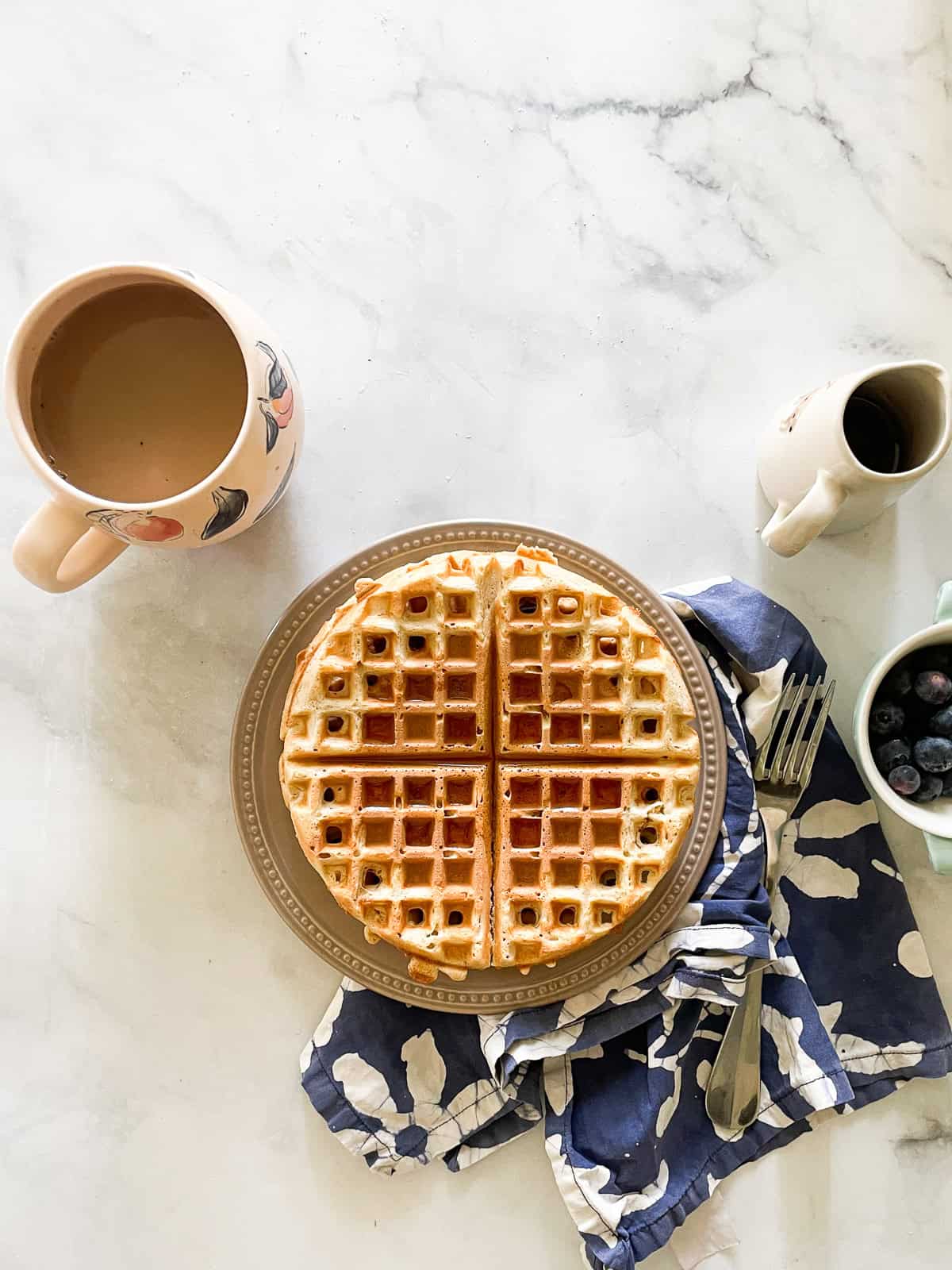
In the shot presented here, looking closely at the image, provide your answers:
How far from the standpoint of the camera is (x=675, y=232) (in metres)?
1.58

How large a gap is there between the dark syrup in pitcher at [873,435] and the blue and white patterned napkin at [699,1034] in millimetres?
255

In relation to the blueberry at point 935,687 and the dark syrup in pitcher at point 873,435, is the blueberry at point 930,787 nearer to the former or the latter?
the blueberry at point 935,687

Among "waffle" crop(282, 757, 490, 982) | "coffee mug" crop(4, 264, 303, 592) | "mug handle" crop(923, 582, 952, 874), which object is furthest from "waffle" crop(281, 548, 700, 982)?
"mug handle" crop(923, 582, 952, 874)

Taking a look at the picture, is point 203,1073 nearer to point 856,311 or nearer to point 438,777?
point 438,777

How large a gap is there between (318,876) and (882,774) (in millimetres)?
840

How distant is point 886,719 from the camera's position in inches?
56.4

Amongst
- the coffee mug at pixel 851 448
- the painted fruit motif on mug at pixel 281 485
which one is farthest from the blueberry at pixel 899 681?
the painted fruit motif on mug at pixel 281 485

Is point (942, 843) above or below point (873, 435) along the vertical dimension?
below

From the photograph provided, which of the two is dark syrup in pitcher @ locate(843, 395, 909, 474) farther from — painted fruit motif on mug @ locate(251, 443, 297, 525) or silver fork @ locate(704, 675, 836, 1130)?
painted fruit motif on mug @ locate(251, 443, 297, 525)

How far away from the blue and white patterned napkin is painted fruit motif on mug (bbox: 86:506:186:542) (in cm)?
73

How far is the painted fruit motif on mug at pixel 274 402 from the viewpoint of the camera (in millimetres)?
1263

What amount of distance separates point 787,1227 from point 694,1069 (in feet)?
1.09

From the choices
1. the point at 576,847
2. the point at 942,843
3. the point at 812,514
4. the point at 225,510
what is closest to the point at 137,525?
the point at 225,510

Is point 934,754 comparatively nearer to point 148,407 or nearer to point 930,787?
point 930,787
